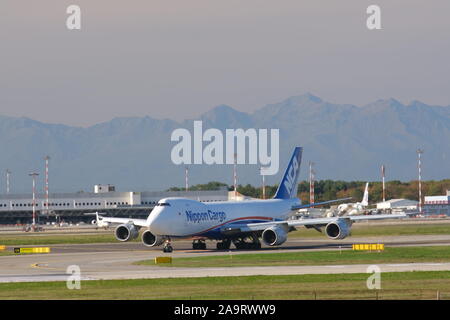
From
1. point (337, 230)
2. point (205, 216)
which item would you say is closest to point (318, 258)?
point (205, 216)

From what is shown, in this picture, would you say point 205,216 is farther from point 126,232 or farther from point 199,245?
point 126,232

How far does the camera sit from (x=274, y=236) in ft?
282

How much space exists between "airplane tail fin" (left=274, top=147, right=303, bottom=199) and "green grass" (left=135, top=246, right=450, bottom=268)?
20.6 meters

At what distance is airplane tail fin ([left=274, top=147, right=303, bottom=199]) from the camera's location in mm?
98000

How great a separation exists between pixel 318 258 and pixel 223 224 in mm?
18374

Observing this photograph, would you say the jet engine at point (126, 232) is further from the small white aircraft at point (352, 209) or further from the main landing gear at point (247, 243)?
the small white aircraft at point (352, 209)

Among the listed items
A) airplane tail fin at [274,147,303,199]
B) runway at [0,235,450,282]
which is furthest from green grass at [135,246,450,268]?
airplane tail fin at [274,147,303,199]

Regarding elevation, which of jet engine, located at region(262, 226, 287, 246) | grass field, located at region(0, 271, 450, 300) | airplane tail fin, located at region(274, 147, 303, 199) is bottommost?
grass field, located at region(0, 271, 450, 300)

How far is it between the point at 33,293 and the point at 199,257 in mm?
28054

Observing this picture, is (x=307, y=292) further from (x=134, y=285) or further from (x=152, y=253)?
(x=152, y=253)

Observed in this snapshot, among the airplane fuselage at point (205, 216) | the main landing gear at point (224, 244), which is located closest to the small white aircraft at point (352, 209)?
the airplane fuselage at point (205, 216)

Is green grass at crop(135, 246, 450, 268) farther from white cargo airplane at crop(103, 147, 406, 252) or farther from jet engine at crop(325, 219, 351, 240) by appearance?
jet engine at crop(325, 219, 351, 240)

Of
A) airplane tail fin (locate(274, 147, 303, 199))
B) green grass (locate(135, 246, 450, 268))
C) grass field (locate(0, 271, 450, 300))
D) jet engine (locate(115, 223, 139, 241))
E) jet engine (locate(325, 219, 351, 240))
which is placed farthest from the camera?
airplane tail fin (locate(274, 147, 303, 199))

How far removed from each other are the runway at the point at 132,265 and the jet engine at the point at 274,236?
2.63 feet
